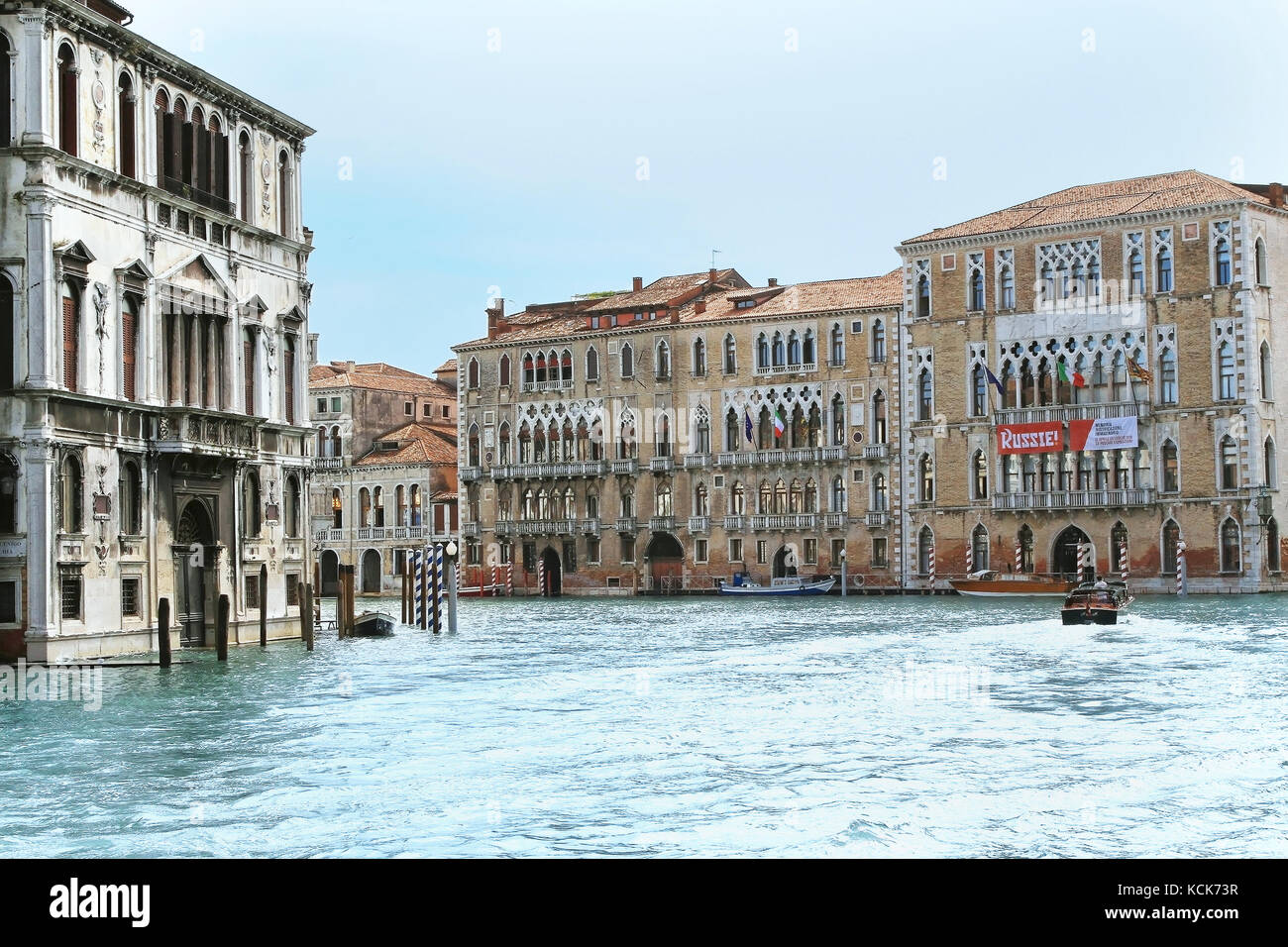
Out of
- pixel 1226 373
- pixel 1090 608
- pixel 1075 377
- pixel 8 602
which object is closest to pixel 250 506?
pixel 8 602

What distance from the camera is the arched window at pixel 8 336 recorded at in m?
18.9

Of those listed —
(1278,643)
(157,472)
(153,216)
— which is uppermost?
(153,216)

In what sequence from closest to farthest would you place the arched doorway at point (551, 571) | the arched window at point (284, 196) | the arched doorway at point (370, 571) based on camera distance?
the arched window at point (284, 196)
the arched doorway at point (551, 571)
the arched doorway at point (370, 571)

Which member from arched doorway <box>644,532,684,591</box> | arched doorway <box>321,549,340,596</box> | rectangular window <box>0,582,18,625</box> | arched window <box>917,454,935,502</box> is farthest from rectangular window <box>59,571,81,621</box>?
arched doorway <box>321,549,340,596</box>

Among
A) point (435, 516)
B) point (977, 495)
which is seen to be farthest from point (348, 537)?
point (977, 495)

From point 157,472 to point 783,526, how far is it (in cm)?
2811

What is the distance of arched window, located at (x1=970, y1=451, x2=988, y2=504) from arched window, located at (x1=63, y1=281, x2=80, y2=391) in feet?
95.9

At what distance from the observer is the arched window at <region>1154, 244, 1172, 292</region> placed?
4109 centimetres

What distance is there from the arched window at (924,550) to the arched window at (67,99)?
97.9ft

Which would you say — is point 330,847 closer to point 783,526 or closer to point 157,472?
point 157,472

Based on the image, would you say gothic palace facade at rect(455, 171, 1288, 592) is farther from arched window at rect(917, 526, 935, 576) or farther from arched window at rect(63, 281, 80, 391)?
arched window at rect(63, 281, 80, 391)

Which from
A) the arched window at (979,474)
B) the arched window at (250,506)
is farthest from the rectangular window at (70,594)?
the arched window at (979,474)

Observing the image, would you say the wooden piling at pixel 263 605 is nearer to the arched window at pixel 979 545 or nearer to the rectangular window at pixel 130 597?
the rectangular window at pixel 130 597
